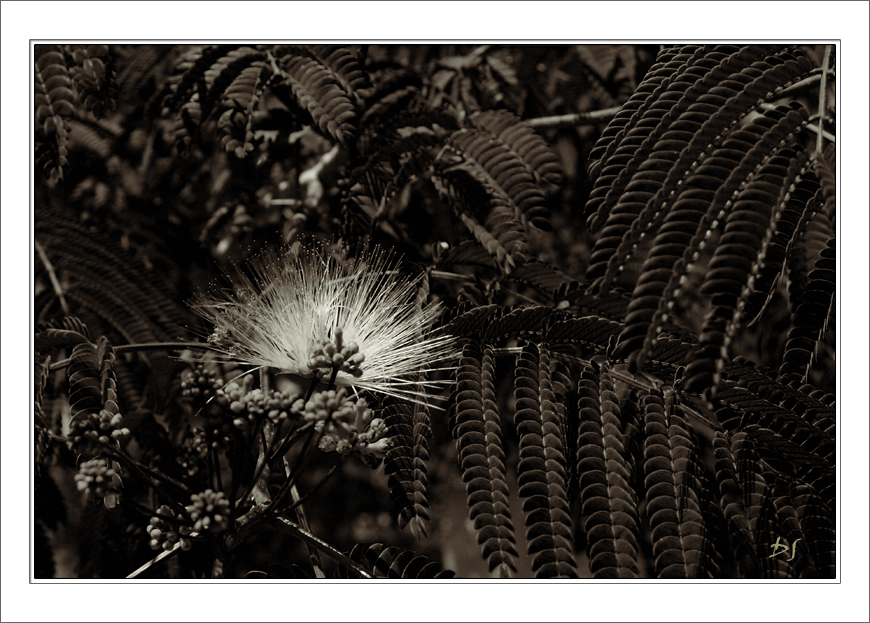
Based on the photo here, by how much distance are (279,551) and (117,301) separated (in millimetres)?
1151

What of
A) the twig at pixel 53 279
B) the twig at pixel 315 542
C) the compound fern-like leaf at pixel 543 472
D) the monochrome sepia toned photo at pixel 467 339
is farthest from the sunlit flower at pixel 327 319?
the twig at pixel 53 279

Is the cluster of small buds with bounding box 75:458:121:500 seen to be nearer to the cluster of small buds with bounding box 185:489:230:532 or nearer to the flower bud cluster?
the cluster of small buds with bounding box 185:489:230:532

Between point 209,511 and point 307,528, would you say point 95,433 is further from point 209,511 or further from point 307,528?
point 307,528

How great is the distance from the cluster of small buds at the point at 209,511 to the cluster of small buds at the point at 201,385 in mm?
259

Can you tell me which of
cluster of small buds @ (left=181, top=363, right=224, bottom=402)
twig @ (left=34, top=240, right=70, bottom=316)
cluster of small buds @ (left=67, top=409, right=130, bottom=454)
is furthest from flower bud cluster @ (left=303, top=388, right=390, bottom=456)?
twig @ (left=34, top=240, right=70, bottom=316)

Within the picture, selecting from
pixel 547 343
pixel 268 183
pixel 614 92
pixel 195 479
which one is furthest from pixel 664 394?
pixel 268 183

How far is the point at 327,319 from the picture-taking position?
5.44ft

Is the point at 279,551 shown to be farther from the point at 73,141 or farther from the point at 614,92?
the point at 614,92

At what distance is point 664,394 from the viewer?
1424 millimetres

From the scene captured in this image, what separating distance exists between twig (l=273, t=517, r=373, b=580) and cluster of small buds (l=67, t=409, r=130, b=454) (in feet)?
1.29

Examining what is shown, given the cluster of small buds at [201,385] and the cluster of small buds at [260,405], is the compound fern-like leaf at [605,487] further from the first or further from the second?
the cluster of small buds at [201,385]

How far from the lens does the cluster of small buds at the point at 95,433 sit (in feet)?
4.14

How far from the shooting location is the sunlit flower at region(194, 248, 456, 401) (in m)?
1.60

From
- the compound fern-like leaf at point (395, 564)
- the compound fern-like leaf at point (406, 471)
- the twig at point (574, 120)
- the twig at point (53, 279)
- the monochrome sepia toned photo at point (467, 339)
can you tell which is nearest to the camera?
the monochrome sepia toned photo at point (467, 339)
